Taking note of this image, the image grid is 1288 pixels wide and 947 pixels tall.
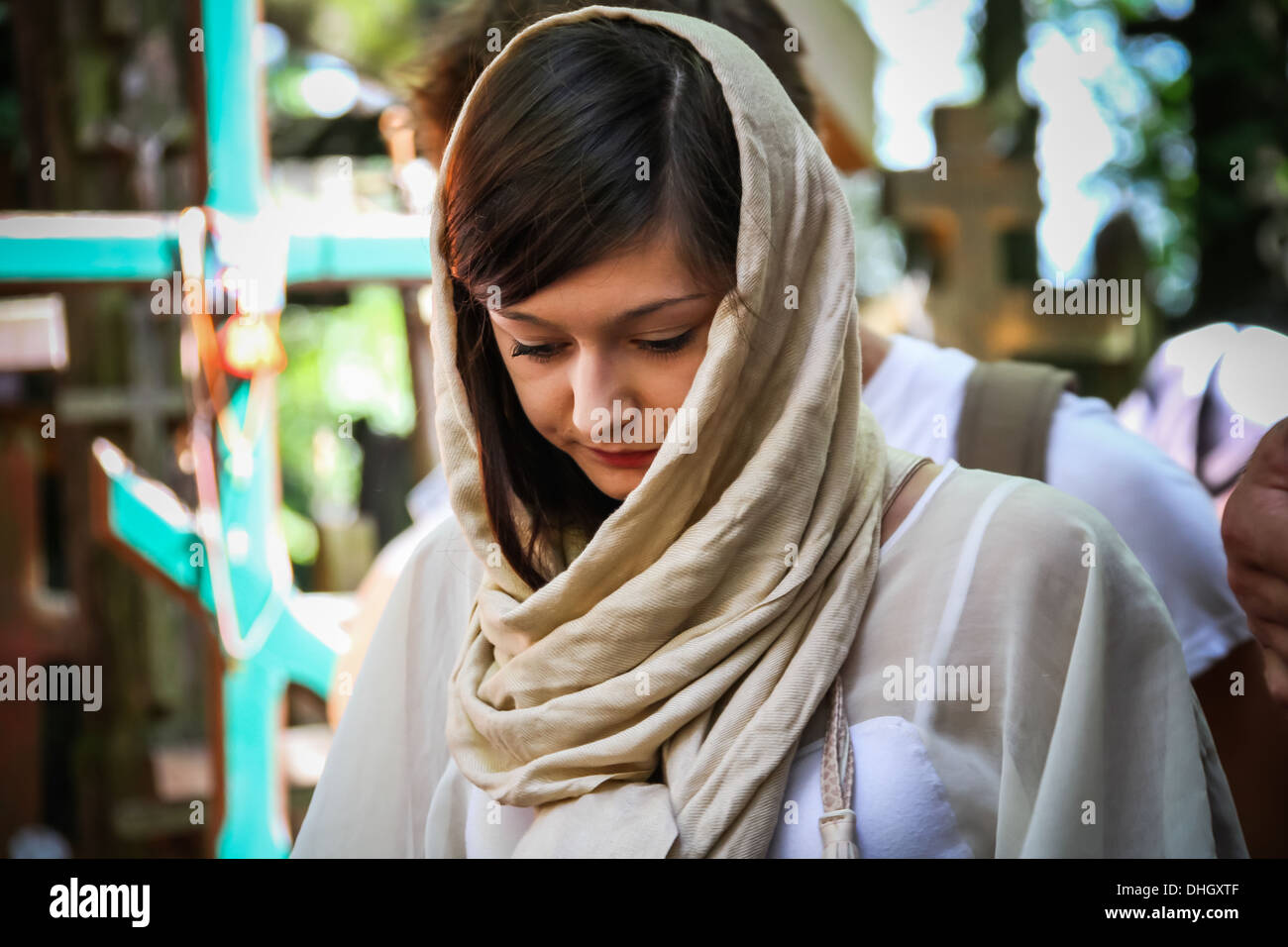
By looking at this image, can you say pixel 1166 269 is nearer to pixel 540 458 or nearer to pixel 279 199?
pixel 540 458

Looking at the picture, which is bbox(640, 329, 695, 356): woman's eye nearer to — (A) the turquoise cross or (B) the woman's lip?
(B) the woman's lip

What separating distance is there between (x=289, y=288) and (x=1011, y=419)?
95cm

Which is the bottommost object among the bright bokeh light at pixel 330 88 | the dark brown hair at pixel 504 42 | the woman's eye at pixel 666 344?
the woman's eye at pixel 666 344

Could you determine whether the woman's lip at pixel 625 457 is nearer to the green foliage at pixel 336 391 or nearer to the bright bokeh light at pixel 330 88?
the green foliage at pixel 336 391

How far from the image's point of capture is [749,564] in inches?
34.6

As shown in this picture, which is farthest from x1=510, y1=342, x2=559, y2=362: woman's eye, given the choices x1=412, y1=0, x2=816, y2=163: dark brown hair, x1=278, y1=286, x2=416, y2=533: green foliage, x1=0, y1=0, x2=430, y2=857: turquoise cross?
x1=278, y1=286, x2=416, y2=533: green foliage

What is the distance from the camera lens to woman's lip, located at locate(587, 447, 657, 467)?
0.92 m

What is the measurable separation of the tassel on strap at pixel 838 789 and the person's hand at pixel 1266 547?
0.40 m

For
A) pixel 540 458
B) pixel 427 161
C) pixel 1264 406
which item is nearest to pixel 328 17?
pixel 427 161

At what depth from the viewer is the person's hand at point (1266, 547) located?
956mm

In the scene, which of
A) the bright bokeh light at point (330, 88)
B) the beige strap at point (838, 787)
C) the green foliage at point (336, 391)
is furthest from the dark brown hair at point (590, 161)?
the bright bokeh light at point (330, 88)

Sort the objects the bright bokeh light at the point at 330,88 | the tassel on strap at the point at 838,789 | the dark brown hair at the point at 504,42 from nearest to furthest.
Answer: the tassel on strap at the point at 838,789 < the dark brown hair at the point at 504,42 < the bright bokeh light at the point at 330,88

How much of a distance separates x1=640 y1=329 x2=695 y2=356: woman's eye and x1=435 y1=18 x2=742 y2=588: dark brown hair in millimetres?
44
